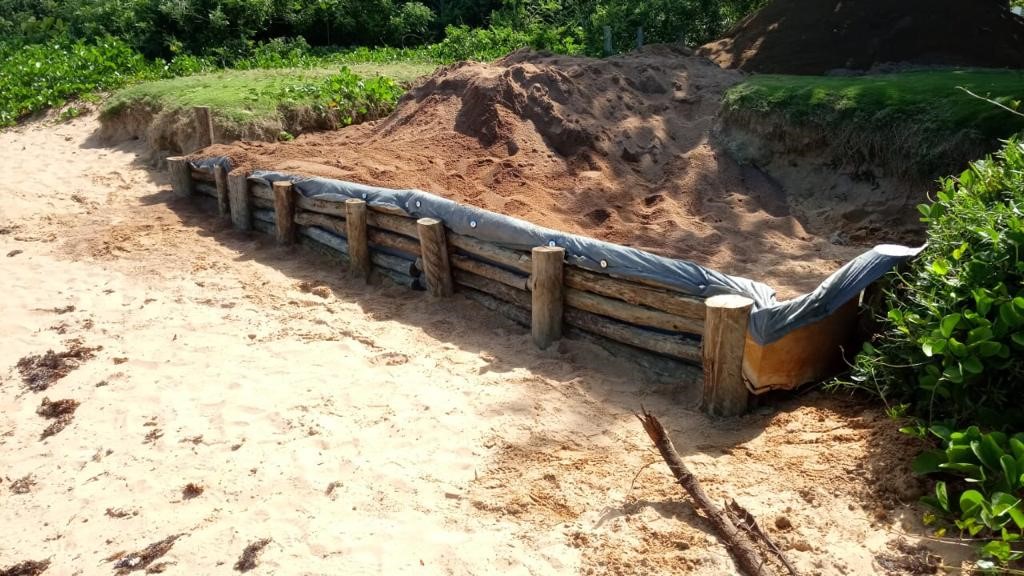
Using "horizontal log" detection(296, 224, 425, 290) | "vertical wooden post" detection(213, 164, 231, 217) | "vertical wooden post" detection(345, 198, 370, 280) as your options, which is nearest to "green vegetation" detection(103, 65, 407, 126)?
"vertical wooden post" detection(213, 164, 231, 217)

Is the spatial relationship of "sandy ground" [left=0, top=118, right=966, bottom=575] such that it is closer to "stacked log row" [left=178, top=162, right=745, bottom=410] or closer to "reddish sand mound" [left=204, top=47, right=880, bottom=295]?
"stacked log row" [left=178, top=162, right=745, bottom=410]

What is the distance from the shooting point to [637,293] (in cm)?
523

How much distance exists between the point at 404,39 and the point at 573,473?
16.2 metres

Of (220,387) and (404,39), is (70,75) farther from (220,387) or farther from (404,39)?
(220,387)

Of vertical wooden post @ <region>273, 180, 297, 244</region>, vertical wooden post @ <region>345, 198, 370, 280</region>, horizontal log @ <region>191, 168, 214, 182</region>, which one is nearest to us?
vertical wooden post @ <region>345, 198, 370, 280</region>

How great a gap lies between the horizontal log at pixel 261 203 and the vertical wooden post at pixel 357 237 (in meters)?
1.35

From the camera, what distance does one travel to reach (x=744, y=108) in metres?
9.02

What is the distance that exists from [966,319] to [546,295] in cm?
267

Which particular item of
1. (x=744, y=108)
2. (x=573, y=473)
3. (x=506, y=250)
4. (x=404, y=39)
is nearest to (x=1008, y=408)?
(x=573, y=473)

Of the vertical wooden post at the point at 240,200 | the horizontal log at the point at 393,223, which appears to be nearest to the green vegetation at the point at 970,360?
the horizontal log at the point at 393,223

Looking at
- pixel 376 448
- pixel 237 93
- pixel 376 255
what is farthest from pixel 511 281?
pixel 237 93

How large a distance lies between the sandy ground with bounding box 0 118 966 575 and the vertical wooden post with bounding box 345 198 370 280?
0.59ft

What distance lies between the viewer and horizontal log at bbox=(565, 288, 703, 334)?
5039mm

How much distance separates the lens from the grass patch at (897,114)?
7.27 m
